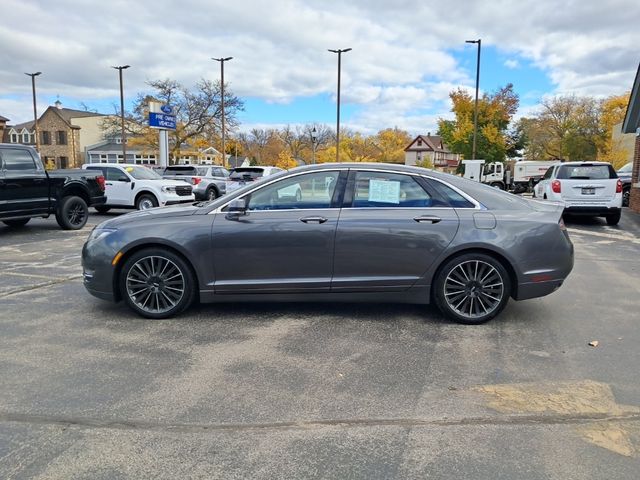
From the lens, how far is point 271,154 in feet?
302

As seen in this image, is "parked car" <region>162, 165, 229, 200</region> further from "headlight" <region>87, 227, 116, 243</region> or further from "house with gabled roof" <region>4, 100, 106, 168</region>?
"house with gabled roof" <region>4, 100, 106, 168</region>

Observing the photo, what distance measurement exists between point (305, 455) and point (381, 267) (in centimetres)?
245

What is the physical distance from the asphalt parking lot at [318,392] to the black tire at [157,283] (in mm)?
184

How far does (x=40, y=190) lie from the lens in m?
11.3

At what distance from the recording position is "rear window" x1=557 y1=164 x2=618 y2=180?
43.3 feet

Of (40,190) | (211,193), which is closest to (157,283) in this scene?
(40,190)

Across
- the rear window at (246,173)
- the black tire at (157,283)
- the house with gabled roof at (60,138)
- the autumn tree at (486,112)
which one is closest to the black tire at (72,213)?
the rear window at (246,173)

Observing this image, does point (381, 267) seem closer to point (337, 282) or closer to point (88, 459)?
point (337, 282)

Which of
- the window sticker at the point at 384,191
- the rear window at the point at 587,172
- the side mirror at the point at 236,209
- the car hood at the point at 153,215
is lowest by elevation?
the car hood at the point at 153,215

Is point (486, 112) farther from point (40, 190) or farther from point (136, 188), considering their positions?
point (40, 190)

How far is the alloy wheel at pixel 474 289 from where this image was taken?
502cm

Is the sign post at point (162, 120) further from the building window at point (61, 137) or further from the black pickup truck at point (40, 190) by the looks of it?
the building window at point (61, 137)

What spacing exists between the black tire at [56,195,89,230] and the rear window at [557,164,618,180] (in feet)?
40.1

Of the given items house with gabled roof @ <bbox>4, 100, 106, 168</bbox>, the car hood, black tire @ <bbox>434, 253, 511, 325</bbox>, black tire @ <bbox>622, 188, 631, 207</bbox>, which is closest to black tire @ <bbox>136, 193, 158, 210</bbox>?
the car hood
